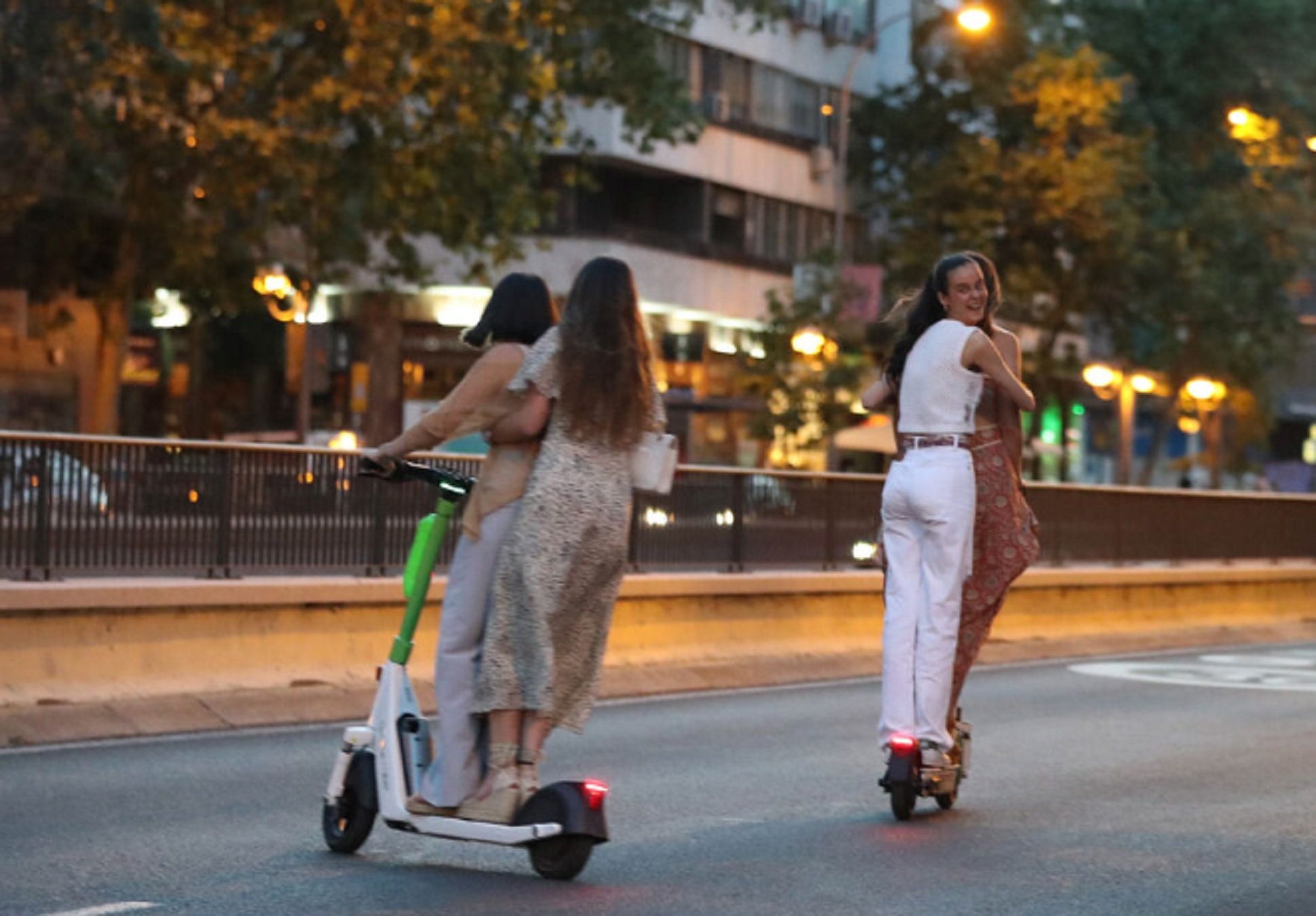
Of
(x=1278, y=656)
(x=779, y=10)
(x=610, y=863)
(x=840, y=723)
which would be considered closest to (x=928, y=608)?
(x=610, y=863)

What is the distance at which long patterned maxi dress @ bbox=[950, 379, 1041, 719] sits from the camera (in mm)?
9242

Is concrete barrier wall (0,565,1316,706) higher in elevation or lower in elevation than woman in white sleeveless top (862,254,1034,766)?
lower

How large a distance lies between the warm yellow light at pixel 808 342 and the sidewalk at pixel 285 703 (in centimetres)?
2417

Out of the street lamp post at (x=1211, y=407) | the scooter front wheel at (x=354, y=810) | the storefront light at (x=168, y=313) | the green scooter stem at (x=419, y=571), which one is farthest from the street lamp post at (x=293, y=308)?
the green scooter stem at (x=419, y=571)

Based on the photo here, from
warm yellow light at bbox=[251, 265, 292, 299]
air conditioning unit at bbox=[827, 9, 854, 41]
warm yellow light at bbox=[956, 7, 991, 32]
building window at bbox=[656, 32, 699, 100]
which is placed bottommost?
warm yellow light at bbox=[251, 265, 292, 299]

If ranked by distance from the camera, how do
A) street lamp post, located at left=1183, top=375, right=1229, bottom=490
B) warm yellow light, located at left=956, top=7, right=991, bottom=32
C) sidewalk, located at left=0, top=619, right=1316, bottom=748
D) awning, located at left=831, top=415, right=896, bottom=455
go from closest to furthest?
sidewalk, located at left=0, top=619, right=1316, bottom=748
awning, located at left=831, top=415, right=896, bottom=455
warm yellow light, located at left=956, top=7, right=991, bottom=32
street lamp post, located at left=1183, top=375, right=1229, bottom=490

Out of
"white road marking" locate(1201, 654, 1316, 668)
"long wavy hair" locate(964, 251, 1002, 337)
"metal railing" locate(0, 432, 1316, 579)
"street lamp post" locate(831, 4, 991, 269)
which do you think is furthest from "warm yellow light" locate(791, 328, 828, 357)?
"long wavy hair" locate(964, 251, 1002, 337)

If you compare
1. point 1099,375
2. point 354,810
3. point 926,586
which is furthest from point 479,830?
point 1099,375

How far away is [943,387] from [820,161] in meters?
49.2

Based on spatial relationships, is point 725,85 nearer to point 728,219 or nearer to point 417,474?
point 728,219

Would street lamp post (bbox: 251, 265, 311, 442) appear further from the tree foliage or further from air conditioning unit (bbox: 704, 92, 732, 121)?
the tree foliage

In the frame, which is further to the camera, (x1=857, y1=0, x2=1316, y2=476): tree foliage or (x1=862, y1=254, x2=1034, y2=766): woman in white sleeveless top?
(x1=857, y1=0, x2=1316, y2=476): tree foliage

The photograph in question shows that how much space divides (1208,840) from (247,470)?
6.78 meters

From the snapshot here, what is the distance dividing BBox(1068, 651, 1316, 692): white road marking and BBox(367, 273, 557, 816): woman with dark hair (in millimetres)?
10440
